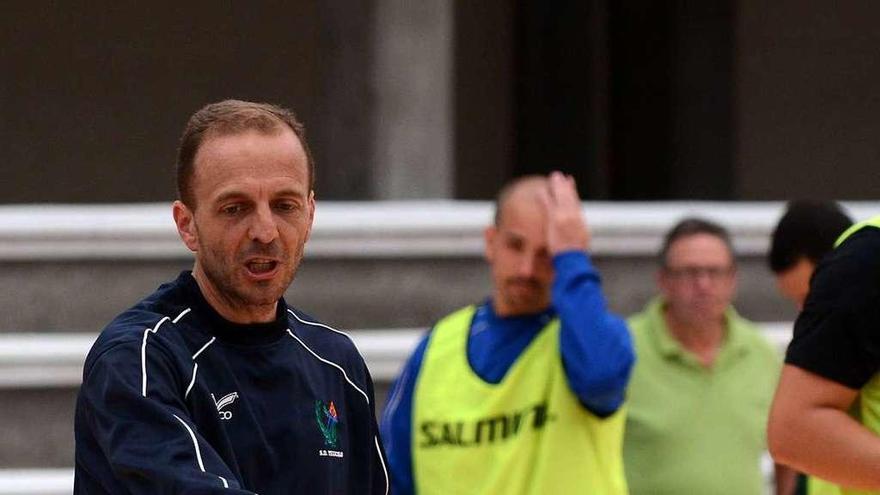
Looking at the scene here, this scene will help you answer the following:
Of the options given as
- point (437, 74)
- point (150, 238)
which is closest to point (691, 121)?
point (437, 74)

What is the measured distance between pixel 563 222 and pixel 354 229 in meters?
2.27

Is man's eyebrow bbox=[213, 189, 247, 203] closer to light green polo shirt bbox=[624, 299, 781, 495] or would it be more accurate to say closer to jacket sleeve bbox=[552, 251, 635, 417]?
jacket sleeve bbox=[552, 251, 635, 417]

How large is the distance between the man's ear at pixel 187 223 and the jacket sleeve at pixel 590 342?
1.97 meters

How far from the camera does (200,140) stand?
277 centimetres

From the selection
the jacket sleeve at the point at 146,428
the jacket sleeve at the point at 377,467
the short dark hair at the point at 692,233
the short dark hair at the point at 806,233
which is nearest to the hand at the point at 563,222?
the short dark hair at the point at 806,233

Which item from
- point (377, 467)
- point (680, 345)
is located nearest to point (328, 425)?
point (377, 467)

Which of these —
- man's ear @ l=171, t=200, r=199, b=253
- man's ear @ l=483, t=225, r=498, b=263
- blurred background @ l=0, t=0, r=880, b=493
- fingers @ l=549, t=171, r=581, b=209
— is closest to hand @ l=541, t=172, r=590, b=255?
fingers @ l=549, t=171, r=581, b=209

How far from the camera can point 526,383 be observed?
4766 mm

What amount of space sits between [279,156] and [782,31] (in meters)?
7.43

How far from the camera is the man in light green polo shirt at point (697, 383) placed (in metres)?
5.56

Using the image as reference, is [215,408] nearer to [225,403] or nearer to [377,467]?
[225,403]

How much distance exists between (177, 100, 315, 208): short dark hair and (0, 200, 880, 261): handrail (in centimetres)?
415

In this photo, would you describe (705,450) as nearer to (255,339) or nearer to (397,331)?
(397,331)

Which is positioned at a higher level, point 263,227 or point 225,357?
point 263,227
